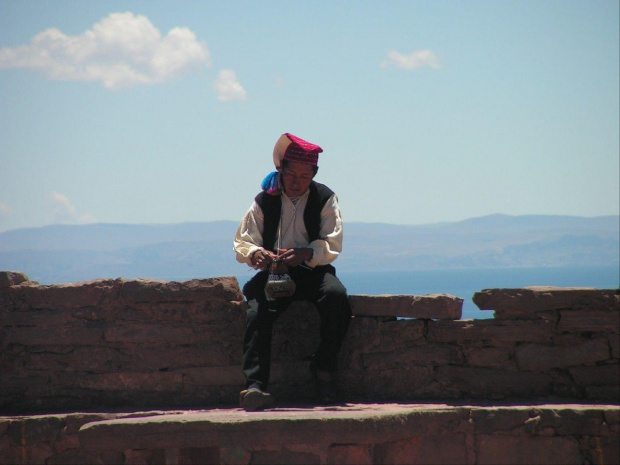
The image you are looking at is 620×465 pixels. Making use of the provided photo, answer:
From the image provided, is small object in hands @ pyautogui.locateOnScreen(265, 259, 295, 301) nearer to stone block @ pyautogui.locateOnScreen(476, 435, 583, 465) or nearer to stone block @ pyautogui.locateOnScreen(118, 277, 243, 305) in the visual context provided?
stone block @ pyautogui.locateOnScreen(118, 277, 243, 305)

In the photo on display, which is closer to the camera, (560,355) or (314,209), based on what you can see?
(560,355)

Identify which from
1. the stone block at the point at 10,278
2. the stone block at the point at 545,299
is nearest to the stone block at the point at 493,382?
the stone block at the point at 545,299

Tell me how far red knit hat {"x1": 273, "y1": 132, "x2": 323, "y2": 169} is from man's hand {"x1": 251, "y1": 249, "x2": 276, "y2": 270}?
691mm

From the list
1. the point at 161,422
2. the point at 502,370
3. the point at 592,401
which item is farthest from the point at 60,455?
the point at 592,401

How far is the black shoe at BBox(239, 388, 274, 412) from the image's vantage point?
5.13m

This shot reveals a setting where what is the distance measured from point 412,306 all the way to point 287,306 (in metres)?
0.89

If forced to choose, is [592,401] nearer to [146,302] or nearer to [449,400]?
[449,400]

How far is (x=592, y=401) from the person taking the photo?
210 inches

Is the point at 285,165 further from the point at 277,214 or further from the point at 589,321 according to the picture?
the point at 589,321

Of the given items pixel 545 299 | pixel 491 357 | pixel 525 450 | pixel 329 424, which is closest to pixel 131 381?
pixel 329 424

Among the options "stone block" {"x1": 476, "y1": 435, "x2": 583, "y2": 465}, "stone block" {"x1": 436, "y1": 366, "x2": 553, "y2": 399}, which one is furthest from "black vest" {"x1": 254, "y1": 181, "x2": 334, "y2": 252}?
"stone block" {"x1": 476, "y1": 435, "x2": 583, "y2": 465}

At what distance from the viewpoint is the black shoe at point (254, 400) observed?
513 cm

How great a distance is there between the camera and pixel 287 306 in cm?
552

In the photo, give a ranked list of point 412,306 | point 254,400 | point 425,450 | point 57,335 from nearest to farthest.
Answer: point 425,450 < point 254,400 < point 412,306 < point 57,335
